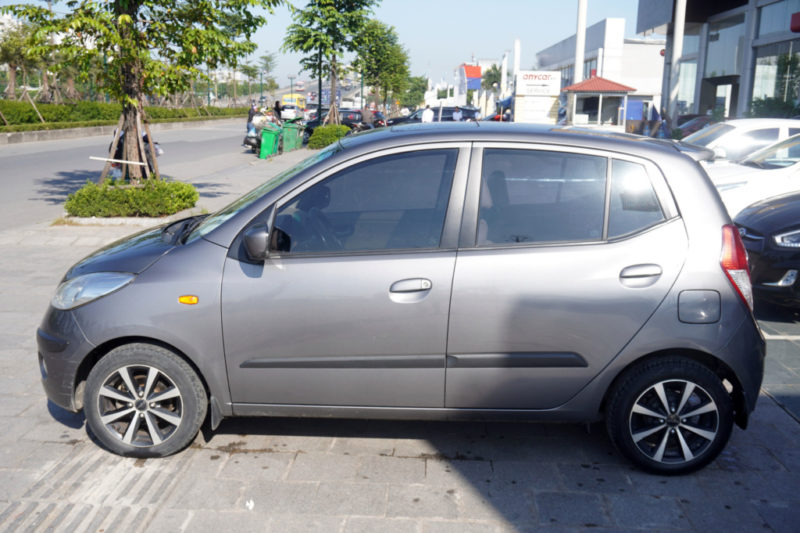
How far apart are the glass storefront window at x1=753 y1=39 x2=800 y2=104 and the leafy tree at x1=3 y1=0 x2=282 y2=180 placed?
796 inches

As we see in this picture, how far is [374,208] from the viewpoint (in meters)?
3.95

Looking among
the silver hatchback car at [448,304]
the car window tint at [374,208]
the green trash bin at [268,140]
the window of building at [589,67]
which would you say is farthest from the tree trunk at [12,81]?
the window of building at [589,67]

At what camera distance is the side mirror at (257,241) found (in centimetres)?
371

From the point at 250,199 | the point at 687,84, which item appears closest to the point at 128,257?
the point at 250,199

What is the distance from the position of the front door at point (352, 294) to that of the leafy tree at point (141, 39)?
7.60 m

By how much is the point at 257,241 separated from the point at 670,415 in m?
2.27

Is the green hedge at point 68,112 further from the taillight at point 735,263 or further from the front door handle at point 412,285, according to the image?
the taillight at point 735,263

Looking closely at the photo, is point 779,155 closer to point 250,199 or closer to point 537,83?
point 250,199

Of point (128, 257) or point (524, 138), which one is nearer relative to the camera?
point (524, 138)

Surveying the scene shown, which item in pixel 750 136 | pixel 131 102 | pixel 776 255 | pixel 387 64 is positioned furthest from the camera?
pixel 387 64

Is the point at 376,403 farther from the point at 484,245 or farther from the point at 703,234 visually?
the point at 703,234

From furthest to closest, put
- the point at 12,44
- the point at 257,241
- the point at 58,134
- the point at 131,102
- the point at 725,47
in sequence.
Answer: the point at 12,44, the point at 725,47, the point at 58,134, the point at 131,102, the point at 257,241

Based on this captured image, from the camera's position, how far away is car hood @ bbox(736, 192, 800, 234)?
693cm


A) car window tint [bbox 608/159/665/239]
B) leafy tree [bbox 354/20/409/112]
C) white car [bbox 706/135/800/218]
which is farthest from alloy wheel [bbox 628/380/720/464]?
leafy tree [bbox 354/20/409/112]
